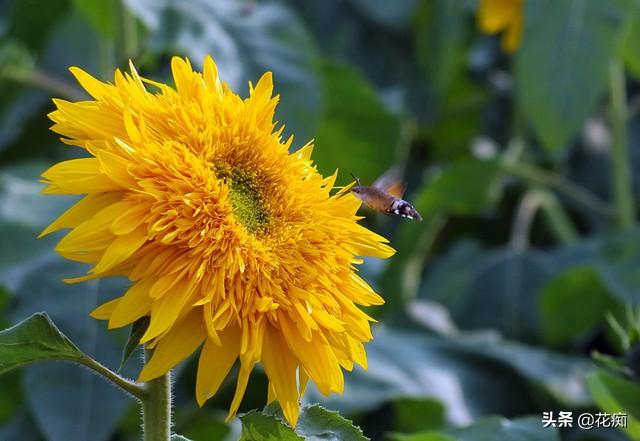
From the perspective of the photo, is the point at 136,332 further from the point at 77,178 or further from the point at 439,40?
the point at 439,40

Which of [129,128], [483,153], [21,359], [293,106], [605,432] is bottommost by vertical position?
[21,359]

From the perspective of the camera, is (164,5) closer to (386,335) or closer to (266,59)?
(266,59)

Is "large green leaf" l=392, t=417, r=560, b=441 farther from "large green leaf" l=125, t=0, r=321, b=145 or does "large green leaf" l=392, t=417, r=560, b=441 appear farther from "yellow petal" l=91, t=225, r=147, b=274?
"large green leaf" l=125, t=0, r=321, b=145

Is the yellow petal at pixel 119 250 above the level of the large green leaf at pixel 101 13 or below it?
below

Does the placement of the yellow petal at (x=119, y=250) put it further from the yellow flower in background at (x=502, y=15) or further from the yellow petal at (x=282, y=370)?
the yellow flower in background at (x=502, y=15)

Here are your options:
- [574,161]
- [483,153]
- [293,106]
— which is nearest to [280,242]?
[293,106]

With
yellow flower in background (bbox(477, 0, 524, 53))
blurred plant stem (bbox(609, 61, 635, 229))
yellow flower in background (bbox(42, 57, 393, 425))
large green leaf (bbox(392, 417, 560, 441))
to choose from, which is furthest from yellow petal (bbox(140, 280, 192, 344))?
blurred plant stem (bbox(609, 61, 635, 229))

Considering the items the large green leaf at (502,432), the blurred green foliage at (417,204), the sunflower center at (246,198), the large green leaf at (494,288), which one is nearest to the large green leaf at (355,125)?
the blurred green foliage at (417,204)
